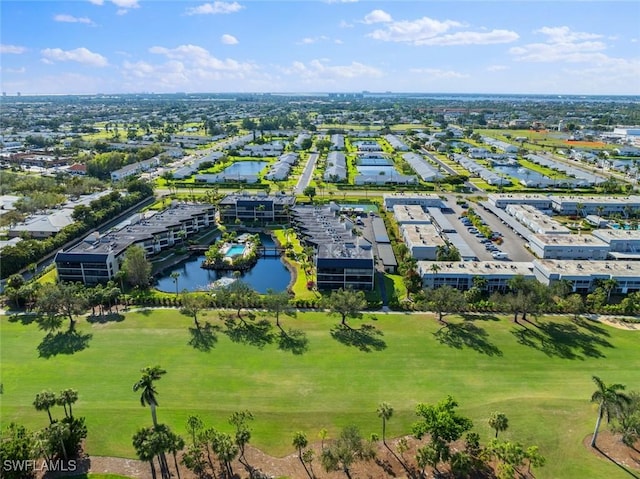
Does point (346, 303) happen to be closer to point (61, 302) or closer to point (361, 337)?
point (361, 337)

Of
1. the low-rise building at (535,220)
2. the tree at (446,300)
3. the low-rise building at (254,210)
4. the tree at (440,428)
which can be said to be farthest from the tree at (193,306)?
the low-rise building at (535,220)

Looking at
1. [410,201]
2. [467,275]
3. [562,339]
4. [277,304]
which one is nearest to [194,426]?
[277,304]

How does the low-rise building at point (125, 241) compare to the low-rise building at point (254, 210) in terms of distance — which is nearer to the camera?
the low-rise building at point (125, 241)

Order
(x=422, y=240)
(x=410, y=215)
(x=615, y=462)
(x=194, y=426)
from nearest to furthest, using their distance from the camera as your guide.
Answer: (x=194, y=426), (x=615, y=462), (x=422, y=240), (x=410, y=215)

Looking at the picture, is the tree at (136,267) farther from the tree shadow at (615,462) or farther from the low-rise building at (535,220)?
the low-rise building at (535,220)

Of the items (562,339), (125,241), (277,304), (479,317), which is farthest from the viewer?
(125,241)

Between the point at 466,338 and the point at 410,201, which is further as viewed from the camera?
the point at 410,201

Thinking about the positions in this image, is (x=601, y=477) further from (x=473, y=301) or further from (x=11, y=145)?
(x=11, y=145)
